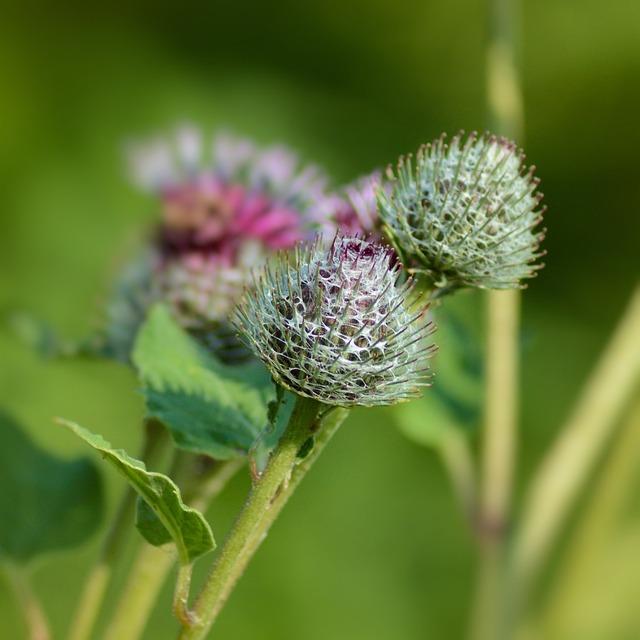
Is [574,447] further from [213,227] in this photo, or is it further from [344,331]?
[344,331]

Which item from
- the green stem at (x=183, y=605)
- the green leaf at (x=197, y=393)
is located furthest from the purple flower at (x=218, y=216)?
the green stem at (x=183, y=605)

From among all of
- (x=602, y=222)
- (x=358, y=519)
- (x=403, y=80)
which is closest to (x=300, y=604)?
(x=358, y=519)

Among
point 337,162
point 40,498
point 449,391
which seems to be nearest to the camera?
point 40,498

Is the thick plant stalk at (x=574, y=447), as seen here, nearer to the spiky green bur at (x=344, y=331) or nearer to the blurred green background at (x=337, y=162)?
→ the spiky green bur at (x=344, y=331)

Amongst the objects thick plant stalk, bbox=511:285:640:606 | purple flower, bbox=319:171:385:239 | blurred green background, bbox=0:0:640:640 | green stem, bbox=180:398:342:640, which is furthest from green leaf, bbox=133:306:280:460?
blurred green background, bbox=0:0:640:640

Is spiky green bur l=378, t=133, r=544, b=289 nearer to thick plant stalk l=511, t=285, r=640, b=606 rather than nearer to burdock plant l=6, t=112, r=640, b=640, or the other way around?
burdock plant l=6, t=112, r=640, b=640

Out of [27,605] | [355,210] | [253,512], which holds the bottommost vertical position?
[27,605]

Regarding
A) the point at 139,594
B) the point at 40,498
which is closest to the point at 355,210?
the point at 139,594
